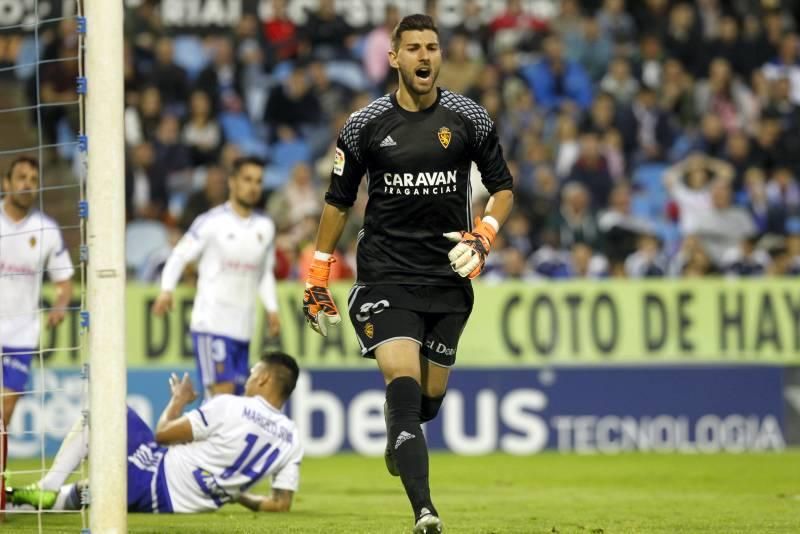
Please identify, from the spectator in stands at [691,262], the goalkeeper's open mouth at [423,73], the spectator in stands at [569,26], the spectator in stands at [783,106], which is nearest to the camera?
the goalkeeper's open mouth at [423,73]

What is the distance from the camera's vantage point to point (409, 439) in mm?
7406

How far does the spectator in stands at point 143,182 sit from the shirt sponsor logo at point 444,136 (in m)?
12.2

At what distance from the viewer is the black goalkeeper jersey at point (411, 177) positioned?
7.80 m

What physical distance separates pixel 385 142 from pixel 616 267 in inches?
432

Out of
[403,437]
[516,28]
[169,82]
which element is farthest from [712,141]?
[403,437]

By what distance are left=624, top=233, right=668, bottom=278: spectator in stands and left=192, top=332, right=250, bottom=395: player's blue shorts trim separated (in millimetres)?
6959

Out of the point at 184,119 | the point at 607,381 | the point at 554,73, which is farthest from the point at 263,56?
the point at 607,381

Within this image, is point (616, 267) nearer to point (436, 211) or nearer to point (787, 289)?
point (787, 289)

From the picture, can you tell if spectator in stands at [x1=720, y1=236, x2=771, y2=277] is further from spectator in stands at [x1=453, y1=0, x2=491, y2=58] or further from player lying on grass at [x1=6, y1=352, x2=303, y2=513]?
player lying on grass at [x1=6, y1=352, x2=303, y2=513]

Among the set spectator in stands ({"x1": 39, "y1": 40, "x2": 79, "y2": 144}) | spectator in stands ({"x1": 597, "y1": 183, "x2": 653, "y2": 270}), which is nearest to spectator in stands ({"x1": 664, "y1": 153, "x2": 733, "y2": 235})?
A: spectator in stands ({"x1": 597, "y1": 183, "x2": 653, "y2": 270})

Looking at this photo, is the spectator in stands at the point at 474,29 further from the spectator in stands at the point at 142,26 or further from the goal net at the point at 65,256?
the goal net at the point at 65,256

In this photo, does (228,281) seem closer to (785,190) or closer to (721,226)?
(721,226)

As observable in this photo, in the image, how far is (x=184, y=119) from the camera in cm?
2119

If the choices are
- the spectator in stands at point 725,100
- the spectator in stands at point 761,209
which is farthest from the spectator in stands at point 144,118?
the spectator in stands at point 761,209
